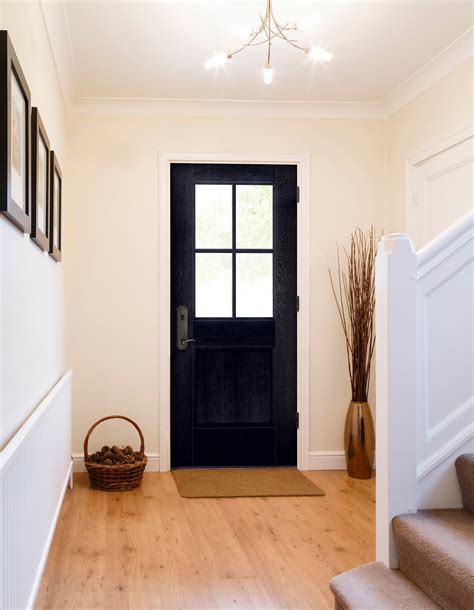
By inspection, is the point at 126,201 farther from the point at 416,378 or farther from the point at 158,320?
the point at 416,378

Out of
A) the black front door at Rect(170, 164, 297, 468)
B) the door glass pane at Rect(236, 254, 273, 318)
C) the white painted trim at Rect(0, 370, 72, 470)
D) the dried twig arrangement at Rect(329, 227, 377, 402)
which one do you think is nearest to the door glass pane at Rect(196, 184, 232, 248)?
the black front door at Rect(170, 164, 297, 468)

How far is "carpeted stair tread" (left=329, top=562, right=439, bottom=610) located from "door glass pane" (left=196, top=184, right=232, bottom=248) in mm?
2793

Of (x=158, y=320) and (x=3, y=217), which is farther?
(x=158, y=320)

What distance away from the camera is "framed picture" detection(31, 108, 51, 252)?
8.31 ft

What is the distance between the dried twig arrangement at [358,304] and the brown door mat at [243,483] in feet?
2.29

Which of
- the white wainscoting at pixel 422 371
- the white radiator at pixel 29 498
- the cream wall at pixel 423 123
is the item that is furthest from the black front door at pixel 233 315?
the white wainscoting at pixel 422 371

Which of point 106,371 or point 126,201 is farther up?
point 126,201

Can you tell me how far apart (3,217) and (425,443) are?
64.1 inches

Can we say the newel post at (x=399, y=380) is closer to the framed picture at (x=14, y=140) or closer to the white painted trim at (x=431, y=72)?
the framed picture at (x=14, y=140)

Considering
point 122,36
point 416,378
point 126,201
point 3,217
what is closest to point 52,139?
point 122,36

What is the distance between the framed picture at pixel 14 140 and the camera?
1.84 meters

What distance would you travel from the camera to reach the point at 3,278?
193cm

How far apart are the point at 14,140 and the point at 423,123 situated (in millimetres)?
2929

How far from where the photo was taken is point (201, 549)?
10.6 ft
